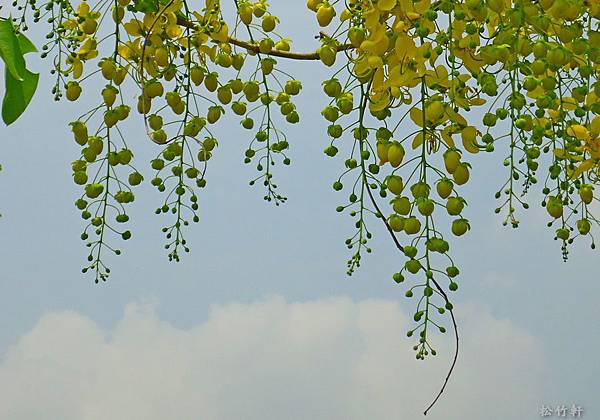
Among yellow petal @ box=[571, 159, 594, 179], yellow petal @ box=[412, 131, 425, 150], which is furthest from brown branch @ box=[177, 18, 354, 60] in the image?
yellow petal @ box=[571, 159, 594, 179]

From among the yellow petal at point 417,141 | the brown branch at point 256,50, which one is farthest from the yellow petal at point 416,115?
the brown branch at point 256,50

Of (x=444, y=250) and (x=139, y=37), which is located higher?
(x=139, y=37)

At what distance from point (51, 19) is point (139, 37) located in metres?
0.13

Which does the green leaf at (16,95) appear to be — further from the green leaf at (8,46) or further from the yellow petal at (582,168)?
the yellow petal at (582,168)

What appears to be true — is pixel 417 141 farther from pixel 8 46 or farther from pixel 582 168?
pixel 8 46

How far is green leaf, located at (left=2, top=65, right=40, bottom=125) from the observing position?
1.04 m

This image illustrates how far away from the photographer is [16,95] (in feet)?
3.42

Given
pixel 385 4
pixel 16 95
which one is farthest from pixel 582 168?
pixel 16 95

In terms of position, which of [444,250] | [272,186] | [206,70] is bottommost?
[444,250]

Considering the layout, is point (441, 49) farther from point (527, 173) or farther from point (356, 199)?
point (527, 173)

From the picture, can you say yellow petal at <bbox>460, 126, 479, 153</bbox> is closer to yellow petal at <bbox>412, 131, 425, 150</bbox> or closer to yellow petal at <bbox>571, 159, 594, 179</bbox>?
yellow petal at <bbox>412, 131, 425, 150</bbox>

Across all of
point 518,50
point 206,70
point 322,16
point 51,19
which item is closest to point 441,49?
point 518,50

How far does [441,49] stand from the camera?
1.04 metres

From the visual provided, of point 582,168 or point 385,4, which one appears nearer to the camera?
point 385,4
